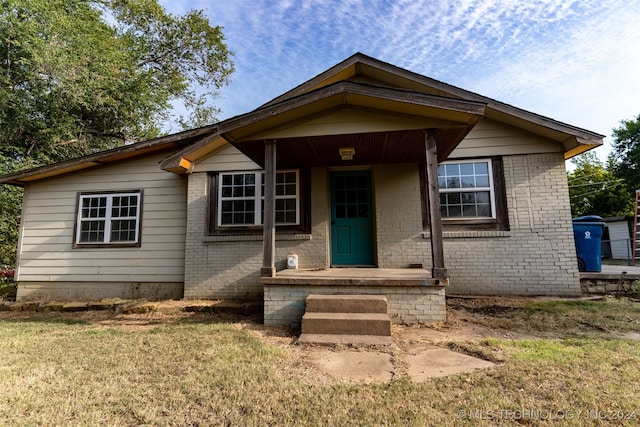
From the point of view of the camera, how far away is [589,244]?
21.1ft

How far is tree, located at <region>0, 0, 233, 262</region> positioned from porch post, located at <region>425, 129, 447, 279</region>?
1208 cm

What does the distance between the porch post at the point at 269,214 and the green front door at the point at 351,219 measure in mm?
2122

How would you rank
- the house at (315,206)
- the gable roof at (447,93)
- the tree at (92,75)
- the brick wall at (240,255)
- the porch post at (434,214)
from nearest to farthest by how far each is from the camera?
the porch post at (434,214), the house at (315,206), the gable roof at (447,93), the brick wall at (240,255), the tree at (92,75)

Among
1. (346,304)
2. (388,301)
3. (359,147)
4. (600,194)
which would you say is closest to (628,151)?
(600,194)

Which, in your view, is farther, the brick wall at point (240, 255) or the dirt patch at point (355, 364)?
the brick wall at point (240, 255)

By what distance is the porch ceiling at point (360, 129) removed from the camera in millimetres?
4082

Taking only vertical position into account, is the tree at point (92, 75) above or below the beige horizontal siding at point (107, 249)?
above

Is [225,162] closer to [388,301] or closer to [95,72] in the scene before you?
[388,301]

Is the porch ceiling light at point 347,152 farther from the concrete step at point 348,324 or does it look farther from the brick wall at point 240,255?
the concrete step at point 348,324

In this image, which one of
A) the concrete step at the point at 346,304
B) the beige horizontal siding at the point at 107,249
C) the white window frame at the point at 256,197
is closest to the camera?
the concrete step at the point at 346,304

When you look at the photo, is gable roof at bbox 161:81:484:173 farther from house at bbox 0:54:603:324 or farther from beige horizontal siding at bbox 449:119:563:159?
beige horizontal siding at bbox 449:119:563:159

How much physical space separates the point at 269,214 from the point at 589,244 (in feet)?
22.1

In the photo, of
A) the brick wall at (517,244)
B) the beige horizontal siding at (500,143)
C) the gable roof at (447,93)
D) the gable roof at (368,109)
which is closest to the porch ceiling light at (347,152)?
the gable roof at (368,109)

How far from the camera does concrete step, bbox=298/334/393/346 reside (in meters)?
3.54
